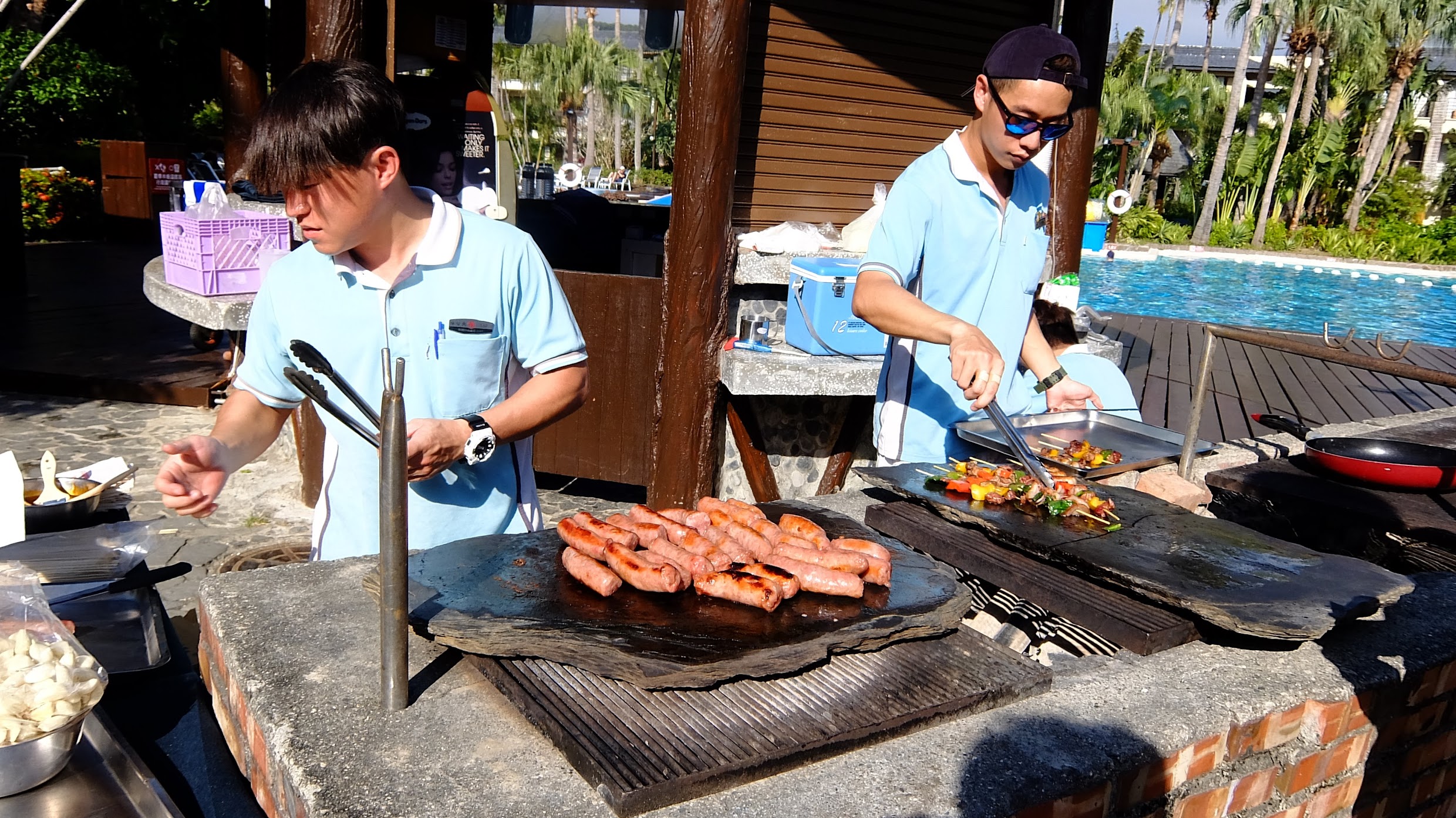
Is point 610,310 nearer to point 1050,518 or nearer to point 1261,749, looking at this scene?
point 1050,518

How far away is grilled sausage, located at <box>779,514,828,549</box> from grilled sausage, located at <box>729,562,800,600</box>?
0.59ft

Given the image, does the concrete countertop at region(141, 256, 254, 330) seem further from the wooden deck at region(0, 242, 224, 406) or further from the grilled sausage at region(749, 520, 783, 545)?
the grilled sausage at region(749, 520, 783, 545)

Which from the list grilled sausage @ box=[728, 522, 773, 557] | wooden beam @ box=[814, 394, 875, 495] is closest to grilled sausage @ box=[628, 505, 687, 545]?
grilled sausage @ box=[728, 522, 773, 557]

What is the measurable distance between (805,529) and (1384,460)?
8.55 ft

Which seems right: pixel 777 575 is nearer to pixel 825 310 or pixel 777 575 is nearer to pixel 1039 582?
pixel 1039 582

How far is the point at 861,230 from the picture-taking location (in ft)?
21.1

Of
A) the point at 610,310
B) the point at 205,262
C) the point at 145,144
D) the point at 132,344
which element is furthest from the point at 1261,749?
the point at 145,144

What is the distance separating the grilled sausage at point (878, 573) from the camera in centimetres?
216

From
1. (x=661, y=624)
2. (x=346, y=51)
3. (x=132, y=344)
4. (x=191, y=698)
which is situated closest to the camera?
(x=661, y=624)

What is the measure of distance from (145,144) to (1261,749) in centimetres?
1827

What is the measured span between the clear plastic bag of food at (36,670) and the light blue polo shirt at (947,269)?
7.15 feet

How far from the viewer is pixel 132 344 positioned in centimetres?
1045

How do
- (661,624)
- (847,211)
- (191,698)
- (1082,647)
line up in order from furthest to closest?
(847,211)
(1082,647)
(191,698)
(661,624)

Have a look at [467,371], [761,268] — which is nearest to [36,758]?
[467,371]
